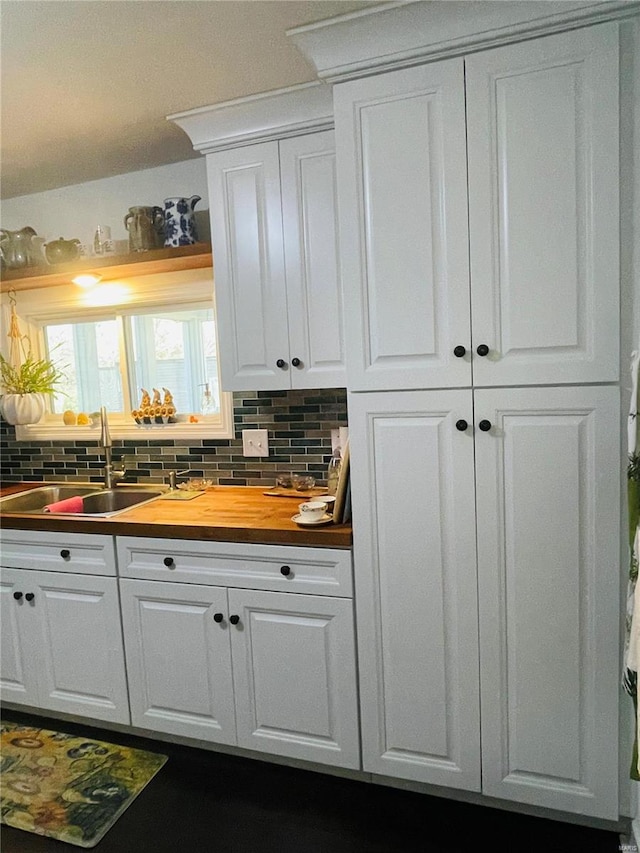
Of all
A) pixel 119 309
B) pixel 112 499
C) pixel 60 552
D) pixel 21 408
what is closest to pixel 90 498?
pixel 112 499

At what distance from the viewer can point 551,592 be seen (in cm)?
167

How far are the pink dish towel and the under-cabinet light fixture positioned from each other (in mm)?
1005

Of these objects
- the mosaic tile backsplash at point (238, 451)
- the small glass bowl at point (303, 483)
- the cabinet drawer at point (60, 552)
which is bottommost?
the cabinet drawer at point (60, 552)

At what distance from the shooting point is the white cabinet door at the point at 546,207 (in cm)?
151

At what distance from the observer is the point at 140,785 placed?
2.03 metres

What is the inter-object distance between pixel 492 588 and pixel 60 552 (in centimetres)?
162

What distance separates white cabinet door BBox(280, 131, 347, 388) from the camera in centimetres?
208

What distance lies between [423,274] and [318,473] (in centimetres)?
112

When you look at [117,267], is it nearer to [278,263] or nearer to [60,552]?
[278,263]

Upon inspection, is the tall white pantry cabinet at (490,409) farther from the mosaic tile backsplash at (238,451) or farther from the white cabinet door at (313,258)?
the mosaic tile backsplash at (238,451)

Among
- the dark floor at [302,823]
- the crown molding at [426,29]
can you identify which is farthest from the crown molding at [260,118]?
the dark floor at [302,823]

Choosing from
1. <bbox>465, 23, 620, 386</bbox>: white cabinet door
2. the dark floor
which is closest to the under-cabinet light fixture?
<bbox>465, 23, 620, 386</bbox>: white cabinet door

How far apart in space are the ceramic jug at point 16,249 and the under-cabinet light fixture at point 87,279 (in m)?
0.28

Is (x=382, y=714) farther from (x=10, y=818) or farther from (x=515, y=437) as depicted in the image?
(x=10, y=818)
